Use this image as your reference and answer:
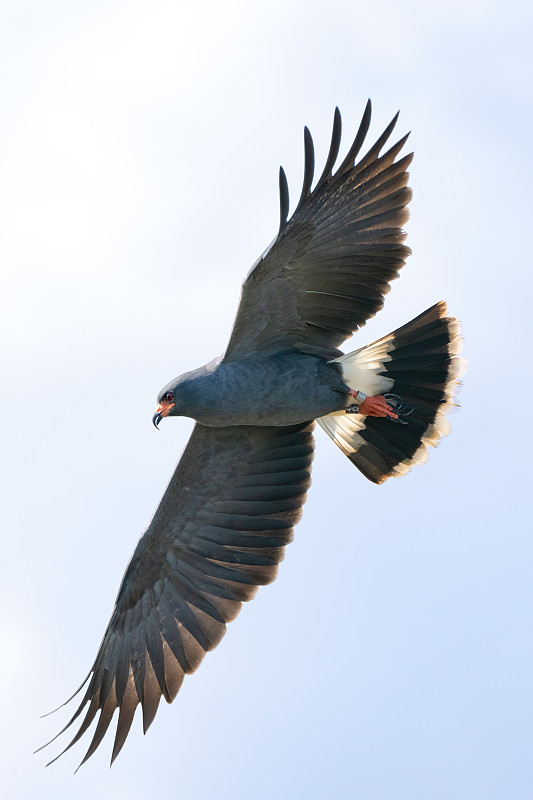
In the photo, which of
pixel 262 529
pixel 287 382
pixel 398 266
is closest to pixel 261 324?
pixel 287 382

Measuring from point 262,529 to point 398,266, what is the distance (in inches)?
99.6

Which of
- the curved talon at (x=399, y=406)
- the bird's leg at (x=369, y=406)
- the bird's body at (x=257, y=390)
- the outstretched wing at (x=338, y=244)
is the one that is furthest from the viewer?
the curved talon at (x=399, y=406)

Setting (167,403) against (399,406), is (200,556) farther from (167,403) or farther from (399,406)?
(399,406)

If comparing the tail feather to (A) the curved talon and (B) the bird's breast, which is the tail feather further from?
(B) the bird's breast

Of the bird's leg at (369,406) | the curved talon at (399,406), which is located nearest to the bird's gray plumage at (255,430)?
the bird's leg at (369,406)

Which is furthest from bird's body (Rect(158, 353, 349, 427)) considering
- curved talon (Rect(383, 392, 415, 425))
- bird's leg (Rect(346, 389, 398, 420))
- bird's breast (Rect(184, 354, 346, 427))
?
curved talon (Rect(383, 392, 415, 425))

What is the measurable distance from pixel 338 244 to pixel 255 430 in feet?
6.05

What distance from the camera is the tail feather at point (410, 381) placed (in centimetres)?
956

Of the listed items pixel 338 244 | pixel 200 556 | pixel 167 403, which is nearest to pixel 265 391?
pixel 167 403

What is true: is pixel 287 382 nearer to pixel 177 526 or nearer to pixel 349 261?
pixel 349 261

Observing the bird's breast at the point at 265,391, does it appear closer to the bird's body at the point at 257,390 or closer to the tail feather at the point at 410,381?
the bird's body at the point at 257,390

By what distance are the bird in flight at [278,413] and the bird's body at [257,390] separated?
0.01 m

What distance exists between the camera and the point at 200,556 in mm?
10148

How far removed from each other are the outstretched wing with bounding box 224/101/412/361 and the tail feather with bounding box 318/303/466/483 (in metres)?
0.52
